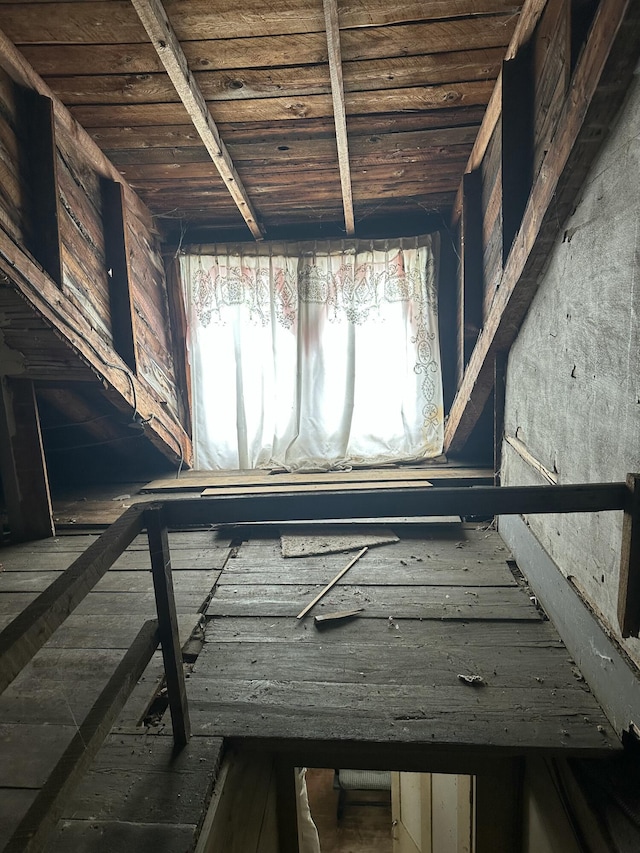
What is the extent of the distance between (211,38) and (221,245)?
5.72ft

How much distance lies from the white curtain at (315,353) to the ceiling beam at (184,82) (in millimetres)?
828

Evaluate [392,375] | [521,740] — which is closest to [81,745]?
[521,740]

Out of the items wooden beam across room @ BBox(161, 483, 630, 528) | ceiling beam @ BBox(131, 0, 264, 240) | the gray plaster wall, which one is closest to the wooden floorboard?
the gray plaster wall

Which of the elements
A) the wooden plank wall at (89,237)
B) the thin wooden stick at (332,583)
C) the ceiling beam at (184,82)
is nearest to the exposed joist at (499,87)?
the ceiling beam at (184,82)

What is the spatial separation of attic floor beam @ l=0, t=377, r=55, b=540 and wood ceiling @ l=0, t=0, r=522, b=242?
1442 mm

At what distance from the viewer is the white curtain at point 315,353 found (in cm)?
357

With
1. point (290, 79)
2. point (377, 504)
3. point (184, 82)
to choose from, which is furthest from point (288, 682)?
point (290, 79)

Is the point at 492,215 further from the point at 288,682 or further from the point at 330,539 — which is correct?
the point at 288,682

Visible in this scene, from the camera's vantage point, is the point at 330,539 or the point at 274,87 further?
the point at 330,539

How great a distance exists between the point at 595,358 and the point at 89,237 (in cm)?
258

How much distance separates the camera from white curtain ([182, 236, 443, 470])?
357 cm

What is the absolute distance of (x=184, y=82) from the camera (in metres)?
2.00

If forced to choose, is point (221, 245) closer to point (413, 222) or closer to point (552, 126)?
point (413, 222)

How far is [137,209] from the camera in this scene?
321 centimetres
